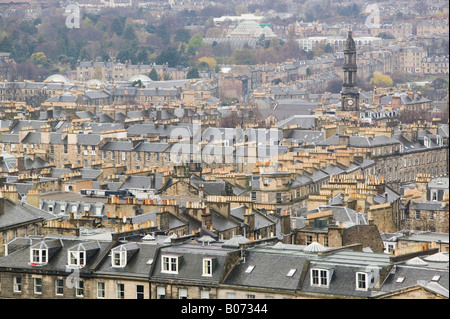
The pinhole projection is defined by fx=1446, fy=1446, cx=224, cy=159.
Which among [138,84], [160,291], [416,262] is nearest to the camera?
[416,262]

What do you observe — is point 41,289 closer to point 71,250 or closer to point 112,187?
point 71,250

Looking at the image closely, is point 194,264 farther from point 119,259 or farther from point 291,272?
point 291,272

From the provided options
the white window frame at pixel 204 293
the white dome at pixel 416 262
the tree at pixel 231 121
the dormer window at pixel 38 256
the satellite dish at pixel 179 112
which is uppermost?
the white dome at pixel 416 262

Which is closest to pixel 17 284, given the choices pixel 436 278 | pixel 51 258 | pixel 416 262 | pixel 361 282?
pixel 51 258

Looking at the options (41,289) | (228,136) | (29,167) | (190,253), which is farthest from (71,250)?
(228,136)

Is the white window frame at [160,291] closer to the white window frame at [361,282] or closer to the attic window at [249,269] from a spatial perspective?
the attic window at [249,269]

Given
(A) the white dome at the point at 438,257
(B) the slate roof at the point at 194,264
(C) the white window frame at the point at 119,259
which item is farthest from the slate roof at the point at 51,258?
(A) the white dome at the point at 438,257
